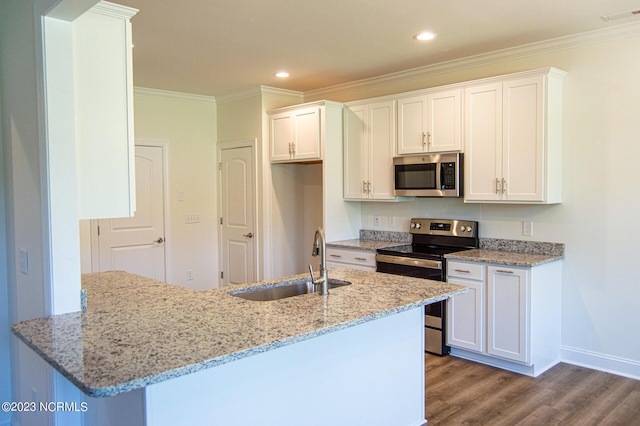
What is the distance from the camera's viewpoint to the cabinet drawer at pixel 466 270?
3.82 m

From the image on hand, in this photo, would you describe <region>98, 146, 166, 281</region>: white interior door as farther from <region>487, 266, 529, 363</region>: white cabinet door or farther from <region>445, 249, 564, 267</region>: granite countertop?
<region>487, 266, 529, 363</region>: white cabinet door

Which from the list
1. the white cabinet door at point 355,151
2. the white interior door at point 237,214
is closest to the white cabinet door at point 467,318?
the white cabinet door at point 355,151

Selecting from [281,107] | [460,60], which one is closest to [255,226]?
[281,107]

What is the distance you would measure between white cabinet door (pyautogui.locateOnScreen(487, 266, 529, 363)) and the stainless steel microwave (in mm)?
832

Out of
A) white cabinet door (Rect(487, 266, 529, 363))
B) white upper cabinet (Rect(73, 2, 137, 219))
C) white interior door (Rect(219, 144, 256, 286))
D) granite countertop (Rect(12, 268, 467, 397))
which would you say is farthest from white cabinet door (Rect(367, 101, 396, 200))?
white upper cabinet (Rect(73, 2, 137, 219))

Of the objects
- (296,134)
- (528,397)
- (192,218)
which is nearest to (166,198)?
(192,218)

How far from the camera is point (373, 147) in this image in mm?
4820

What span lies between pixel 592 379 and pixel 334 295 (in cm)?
236

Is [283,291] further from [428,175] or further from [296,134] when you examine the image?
[296,134]

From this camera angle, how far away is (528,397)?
3.30 metres

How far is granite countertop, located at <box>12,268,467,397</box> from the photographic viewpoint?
1.48 m

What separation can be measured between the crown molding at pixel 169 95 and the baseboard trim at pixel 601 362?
A: 460 centimetres

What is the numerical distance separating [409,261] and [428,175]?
2.59ft

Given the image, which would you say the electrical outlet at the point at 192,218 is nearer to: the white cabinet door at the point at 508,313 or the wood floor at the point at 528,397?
the wood floor at the point at 528,397
